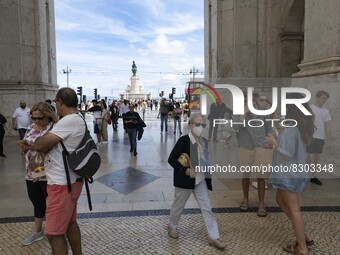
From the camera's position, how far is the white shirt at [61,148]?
3.26m

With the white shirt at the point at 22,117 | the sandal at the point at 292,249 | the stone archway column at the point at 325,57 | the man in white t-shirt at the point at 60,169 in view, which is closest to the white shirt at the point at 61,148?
the man in white t-shirt at the point at 60,169

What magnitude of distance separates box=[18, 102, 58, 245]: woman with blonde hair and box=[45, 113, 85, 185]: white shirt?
64 cm

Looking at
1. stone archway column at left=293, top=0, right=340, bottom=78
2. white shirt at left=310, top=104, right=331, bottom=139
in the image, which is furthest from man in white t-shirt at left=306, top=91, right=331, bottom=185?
stone archway column at left=293, top=0, right=340, bottom=78

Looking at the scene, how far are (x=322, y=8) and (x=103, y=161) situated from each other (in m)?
6.77

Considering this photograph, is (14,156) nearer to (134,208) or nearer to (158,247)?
(134,208)

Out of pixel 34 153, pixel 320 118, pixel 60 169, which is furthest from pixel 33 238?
pixel 320 118

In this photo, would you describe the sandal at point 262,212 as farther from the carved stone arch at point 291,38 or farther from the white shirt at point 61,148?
the carved stone arch at point 291,38

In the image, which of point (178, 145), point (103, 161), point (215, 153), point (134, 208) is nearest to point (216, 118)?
point (215, 153)

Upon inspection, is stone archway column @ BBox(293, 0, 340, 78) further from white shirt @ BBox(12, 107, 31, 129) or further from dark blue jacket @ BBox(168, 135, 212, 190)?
white shirt @ BBox(12, 107, 31, 129)

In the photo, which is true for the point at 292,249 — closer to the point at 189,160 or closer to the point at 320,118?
the point at 189,160

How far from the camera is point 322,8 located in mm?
8383

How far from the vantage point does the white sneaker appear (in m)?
4.38

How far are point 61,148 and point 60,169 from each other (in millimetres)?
197

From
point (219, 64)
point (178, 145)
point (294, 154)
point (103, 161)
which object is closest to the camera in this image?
point (294, 154)
